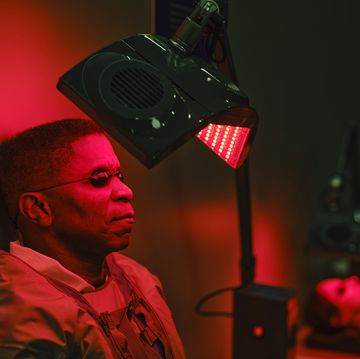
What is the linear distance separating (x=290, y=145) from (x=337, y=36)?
26.2 inches

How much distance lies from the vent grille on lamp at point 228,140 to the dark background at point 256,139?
1.04 feet

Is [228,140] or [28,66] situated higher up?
[28,66]

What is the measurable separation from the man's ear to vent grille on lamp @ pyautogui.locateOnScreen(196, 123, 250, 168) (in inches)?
10.8

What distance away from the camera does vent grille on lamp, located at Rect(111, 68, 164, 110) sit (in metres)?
0.75

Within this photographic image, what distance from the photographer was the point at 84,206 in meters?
0.93

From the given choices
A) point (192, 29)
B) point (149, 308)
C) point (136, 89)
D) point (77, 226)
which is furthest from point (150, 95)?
point (149, 308)

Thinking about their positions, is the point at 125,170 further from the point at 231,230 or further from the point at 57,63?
the point at 231,230

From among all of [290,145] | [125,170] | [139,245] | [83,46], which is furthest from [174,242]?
[290,145]

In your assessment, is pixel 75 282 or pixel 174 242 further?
pixel 174 242

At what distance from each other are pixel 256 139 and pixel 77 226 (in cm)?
105

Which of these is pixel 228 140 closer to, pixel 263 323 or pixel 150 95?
pixel 150 95

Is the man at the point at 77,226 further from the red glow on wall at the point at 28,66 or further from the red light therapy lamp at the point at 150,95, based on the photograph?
the red light therapy lamp at the point at 150,95

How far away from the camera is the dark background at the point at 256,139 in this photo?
106cm

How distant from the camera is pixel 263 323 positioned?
4.72 ft
